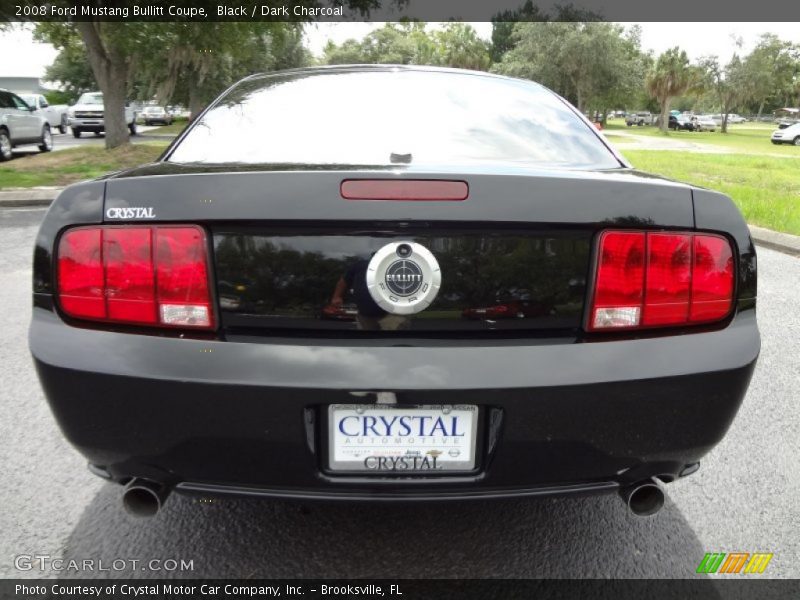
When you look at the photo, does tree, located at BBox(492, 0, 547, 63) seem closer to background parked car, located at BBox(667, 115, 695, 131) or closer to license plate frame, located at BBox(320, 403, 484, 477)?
background parked car, located at BBox(667, 115, 695, 131)

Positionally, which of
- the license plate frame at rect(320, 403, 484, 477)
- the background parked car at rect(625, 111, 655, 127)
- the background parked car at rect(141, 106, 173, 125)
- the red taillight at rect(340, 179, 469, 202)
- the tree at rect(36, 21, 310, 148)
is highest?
the tree at rect(36, 21, 310, 148)

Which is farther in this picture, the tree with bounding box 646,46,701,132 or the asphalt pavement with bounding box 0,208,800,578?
the tree with bounding box 646,46,701,132

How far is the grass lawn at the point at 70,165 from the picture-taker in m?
11.8

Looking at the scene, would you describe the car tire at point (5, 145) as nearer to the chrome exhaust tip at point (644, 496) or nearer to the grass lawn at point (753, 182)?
the grass lawn at point (753, 182)

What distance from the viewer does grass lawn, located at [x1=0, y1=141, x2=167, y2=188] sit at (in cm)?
1177

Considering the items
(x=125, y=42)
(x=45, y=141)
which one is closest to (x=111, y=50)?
(x=125, y=42)

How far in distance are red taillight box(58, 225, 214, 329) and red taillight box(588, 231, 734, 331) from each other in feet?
3.36

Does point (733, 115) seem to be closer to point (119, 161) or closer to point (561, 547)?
point (119, 161)

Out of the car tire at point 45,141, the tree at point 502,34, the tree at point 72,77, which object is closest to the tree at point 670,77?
the tree at point 502,34

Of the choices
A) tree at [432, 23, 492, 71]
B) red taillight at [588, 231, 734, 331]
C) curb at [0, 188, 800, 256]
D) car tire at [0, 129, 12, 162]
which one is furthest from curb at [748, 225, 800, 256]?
tree at [432, 23, 492, 71]

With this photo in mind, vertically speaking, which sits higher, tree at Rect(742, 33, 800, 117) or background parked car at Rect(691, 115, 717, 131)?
tree at Rect(742, 33, 800, 117)

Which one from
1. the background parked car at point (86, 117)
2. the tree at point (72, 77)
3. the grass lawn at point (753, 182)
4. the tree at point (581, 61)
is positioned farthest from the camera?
the tree at point (72, 77)

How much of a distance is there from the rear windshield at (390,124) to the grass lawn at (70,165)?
10.4 meters

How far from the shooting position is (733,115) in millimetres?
104562
